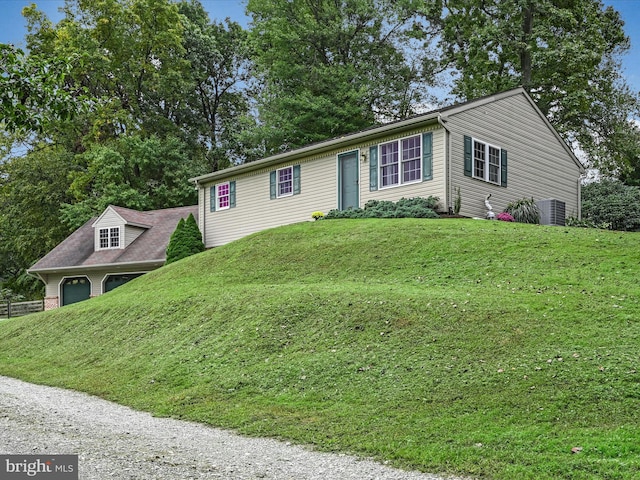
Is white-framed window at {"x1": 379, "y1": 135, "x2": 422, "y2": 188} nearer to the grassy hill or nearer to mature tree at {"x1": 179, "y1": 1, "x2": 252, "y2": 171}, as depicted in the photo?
the grassy hill

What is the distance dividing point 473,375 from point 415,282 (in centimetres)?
508

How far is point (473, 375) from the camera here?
8188mm

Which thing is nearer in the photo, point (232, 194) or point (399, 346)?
point (399, 346)

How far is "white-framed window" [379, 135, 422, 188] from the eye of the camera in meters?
19.7

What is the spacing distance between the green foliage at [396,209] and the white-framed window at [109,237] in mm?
13369

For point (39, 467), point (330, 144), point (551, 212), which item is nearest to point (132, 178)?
point (330, 144)

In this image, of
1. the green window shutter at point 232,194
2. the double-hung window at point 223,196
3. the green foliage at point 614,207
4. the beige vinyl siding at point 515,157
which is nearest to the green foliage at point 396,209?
the beige vinyl siding at point 515,157

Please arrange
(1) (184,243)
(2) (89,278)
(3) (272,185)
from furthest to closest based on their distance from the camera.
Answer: (2) (89,278) → (1) (184,243) → (3) (272,185)

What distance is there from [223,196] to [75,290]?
9539 millimetres

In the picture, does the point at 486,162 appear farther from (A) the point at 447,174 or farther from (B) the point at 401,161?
(B) the point at 401,161

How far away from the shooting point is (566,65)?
1168 inches

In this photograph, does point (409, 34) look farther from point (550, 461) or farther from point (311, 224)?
point (550, 461)

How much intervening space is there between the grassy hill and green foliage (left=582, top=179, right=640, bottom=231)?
11.0m

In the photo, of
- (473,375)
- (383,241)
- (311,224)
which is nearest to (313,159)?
(311,224)
